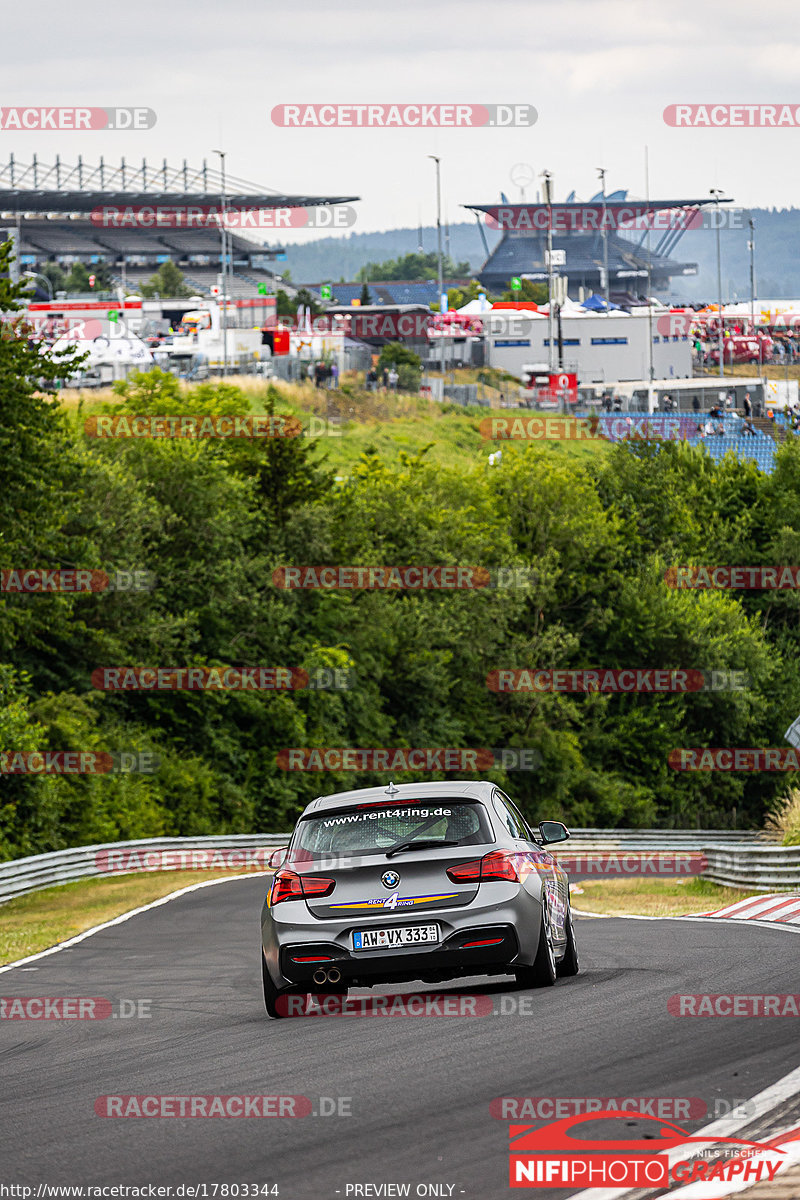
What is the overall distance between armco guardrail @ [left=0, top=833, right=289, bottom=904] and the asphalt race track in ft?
51.7

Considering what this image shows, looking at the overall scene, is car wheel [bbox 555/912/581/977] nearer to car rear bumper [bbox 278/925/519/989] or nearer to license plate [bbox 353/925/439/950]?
car rear bumper [bbox 278/925/519/989]

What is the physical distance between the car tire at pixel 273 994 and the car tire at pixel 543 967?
142 centimetres

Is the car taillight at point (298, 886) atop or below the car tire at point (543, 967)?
atop

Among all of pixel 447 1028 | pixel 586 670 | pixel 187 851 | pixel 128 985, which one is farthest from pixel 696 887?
pixel 586 670

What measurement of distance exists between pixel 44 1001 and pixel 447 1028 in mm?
5063

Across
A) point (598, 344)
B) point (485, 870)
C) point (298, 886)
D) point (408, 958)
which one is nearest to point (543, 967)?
point (485, 870)

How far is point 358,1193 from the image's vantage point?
558cm

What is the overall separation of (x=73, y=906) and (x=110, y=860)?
5545mm

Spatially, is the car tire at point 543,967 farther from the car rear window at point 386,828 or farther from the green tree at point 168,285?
the green tree at point 168,285

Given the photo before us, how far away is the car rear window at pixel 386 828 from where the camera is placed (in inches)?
391

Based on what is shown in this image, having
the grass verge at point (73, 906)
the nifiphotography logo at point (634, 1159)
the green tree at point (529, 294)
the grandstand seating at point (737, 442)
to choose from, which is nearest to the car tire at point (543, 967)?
the nifiphotography logo at point (634, 1159)

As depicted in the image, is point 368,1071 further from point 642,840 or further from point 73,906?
point 642,840

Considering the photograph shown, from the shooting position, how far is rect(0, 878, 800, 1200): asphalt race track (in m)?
6.01

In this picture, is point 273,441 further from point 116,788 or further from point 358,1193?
point 358,1193
